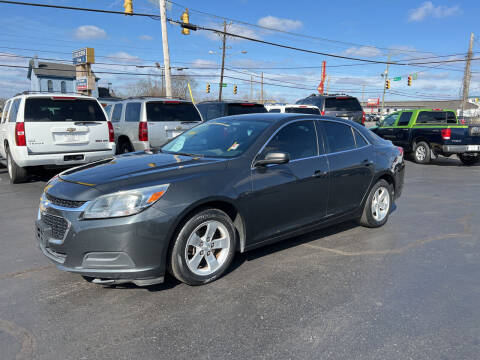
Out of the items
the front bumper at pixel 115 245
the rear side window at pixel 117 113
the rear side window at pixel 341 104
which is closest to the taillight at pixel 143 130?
the rear side window at pixel 117 113

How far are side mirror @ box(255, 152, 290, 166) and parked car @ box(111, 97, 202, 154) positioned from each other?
18.9 ft

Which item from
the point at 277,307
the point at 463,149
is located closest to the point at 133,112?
the point at 277,307

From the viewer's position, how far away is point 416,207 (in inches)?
267

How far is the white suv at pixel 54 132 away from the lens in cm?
764

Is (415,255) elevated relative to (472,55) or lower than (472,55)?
lower

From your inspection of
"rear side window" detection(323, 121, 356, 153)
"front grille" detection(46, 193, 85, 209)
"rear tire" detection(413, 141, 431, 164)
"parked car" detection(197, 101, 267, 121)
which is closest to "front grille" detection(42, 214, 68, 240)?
"front grille" detection(46, 193, 85, 209)

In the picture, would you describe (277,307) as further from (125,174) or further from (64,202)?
(64,202)

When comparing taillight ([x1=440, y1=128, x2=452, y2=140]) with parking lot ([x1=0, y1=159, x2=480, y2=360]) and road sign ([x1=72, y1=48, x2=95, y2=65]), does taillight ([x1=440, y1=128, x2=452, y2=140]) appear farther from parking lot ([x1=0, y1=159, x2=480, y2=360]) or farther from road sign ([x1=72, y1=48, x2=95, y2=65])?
road sign ([x1=72, y1=48, x2=95, y2=65])

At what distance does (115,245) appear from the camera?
3.11 metres

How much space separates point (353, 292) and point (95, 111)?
694 cm

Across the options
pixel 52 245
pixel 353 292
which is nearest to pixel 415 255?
pixel 353 292

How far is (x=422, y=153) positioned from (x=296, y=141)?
1035 centimetres

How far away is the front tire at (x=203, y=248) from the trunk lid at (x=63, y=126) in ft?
18.0

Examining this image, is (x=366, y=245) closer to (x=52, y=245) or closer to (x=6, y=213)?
(x=52, y=245)
